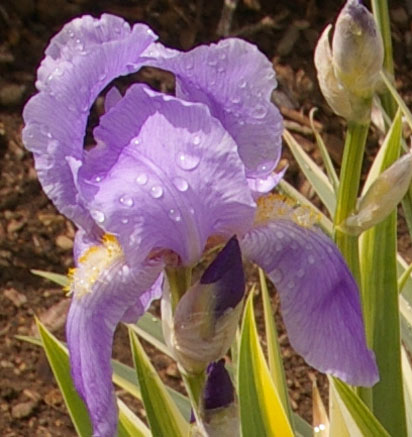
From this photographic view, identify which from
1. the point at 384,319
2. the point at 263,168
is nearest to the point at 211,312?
the point at 263,168

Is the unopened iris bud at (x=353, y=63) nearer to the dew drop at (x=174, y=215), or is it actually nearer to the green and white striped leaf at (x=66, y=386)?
the dew drop at (x=174, y=215)

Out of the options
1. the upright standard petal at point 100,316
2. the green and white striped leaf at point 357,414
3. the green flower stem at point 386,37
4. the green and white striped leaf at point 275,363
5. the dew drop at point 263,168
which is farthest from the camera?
the green flower stem at point 386,37

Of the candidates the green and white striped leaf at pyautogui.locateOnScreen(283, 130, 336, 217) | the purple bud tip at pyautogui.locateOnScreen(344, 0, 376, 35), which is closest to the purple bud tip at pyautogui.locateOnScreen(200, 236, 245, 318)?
the purple bud tip at pyautogui.locateOnScreen(344, 0, 376, 35)

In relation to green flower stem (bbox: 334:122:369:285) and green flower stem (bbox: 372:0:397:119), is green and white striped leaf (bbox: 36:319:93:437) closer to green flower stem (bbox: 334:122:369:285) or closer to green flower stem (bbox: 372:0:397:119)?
green flower stem (bbox: 334:122:369:285)

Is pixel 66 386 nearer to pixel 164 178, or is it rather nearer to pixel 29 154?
pixel 164 178

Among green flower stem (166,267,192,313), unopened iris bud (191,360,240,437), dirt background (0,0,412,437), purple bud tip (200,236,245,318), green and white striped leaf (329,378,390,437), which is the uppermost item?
purple bud tip (200,236,245,318)

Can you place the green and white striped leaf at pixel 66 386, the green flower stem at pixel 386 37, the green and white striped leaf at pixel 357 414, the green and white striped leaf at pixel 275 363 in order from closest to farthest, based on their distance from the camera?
the green and white striped leaf at pixel 357 414
the green and white striped leaf at pixel 66 386
the green and white striped leaf at pixel 275 363
the green flower stem at pixel 386 37

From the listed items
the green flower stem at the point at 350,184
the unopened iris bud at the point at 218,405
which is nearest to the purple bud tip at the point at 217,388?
the unopened iris bud at the point at 218,405
